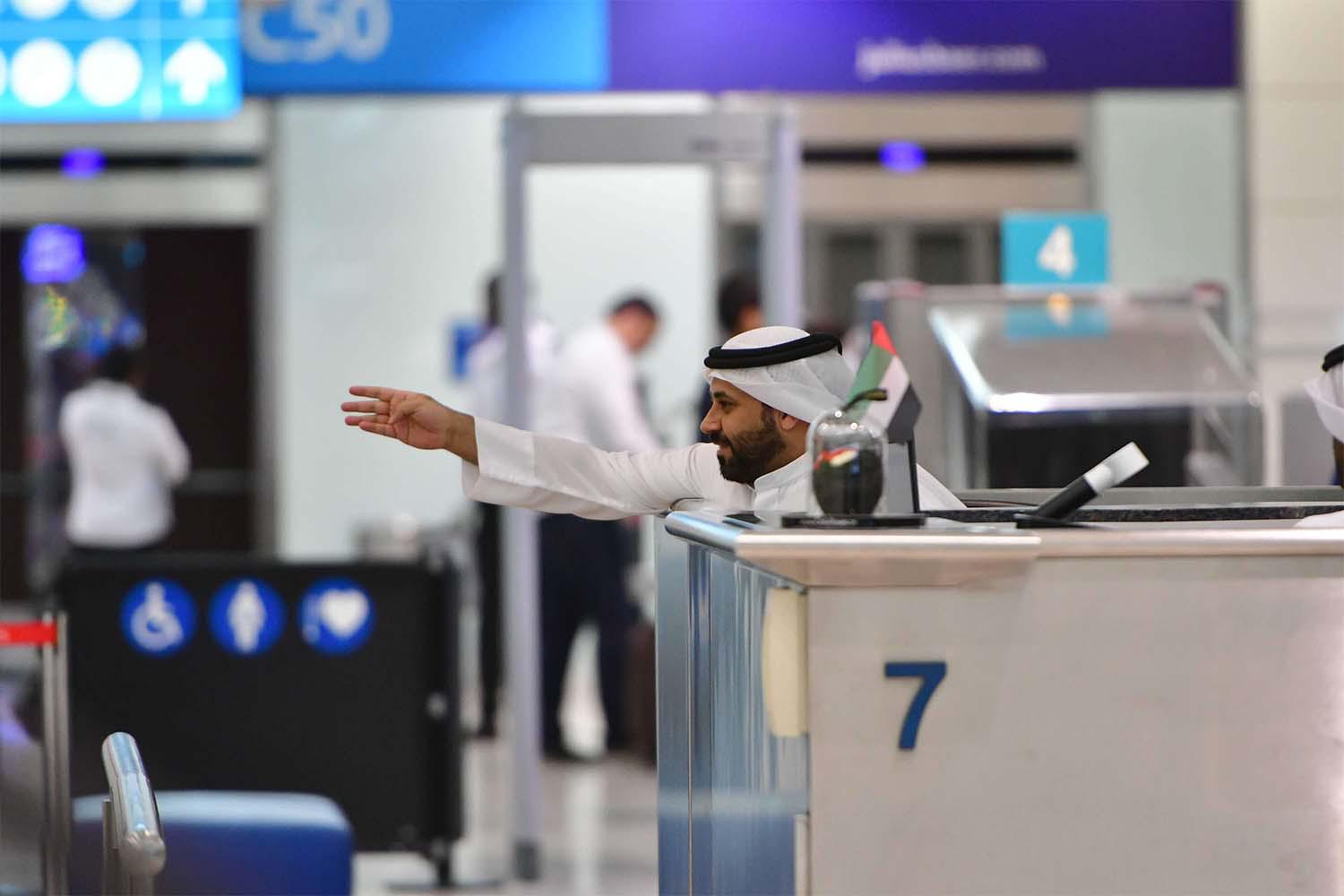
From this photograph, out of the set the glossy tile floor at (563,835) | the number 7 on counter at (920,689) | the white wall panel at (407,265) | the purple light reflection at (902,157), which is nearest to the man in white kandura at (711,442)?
the number 7 on counter at (920,689)

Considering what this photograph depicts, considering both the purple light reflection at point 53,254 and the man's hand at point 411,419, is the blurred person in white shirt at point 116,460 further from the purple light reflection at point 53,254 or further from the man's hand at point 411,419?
the man's hand at point 411,419

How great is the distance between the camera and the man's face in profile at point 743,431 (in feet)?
9.95

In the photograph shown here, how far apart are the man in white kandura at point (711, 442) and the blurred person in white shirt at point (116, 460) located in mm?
5383

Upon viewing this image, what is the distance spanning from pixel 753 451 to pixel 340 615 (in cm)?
255

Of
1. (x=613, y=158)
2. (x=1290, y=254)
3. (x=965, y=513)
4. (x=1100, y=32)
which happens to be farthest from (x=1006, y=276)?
(x=965, y=513)

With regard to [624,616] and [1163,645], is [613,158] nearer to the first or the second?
[624,616]

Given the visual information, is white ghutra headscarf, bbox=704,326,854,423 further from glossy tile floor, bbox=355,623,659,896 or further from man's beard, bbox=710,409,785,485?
glossy tile floor, bbox=355,623,659,896

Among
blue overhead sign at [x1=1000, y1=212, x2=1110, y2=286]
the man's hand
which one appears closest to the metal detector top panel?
blue overhead sign at [x1=1000, y1=212, x2=1110, y2=286]

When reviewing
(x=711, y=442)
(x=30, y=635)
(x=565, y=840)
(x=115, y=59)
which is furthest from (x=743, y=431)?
(x=115, y=59)

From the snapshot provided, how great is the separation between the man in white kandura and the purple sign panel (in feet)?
10.2

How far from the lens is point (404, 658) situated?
536cm

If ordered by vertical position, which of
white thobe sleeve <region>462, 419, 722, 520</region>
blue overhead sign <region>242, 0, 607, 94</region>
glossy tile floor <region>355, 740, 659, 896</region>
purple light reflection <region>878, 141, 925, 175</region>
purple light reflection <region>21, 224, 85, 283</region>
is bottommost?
glossy tile floor <region>355, 740, 659, 896</region>

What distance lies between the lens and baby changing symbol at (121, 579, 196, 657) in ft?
17.4

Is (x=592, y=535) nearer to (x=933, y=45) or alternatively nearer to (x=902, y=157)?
(x=933, y=45)
